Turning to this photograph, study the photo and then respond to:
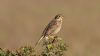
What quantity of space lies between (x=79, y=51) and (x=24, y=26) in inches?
166

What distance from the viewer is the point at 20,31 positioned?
17547 mm

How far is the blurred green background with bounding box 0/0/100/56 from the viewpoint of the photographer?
15698 mm

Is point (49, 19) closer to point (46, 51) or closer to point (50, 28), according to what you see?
point (50, 28)

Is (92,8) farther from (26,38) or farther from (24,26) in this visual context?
(26,38)

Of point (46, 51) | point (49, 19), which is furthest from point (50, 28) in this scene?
point (49, 19)

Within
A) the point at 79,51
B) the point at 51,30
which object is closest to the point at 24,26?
the point at 79,51

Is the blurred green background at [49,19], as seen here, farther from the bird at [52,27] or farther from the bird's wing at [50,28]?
the bird's wing at [50,28]

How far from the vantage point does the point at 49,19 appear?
64.0 feet

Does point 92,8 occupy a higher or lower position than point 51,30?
lower

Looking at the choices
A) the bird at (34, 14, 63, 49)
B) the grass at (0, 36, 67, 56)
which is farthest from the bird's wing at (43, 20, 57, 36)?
the grass at (0, 36, 67, 56)

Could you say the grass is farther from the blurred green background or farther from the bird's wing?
the blurred green background

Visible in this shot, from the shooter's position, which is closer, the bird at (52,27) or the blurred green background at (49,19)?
the bird at (52,27)

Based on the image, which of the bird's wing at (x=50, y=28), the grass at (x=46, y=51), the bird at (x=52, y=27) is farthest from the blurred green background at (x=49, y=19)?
the grass at (x=46, y=51)

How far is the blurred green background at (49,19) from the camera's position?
15698 millimetres
